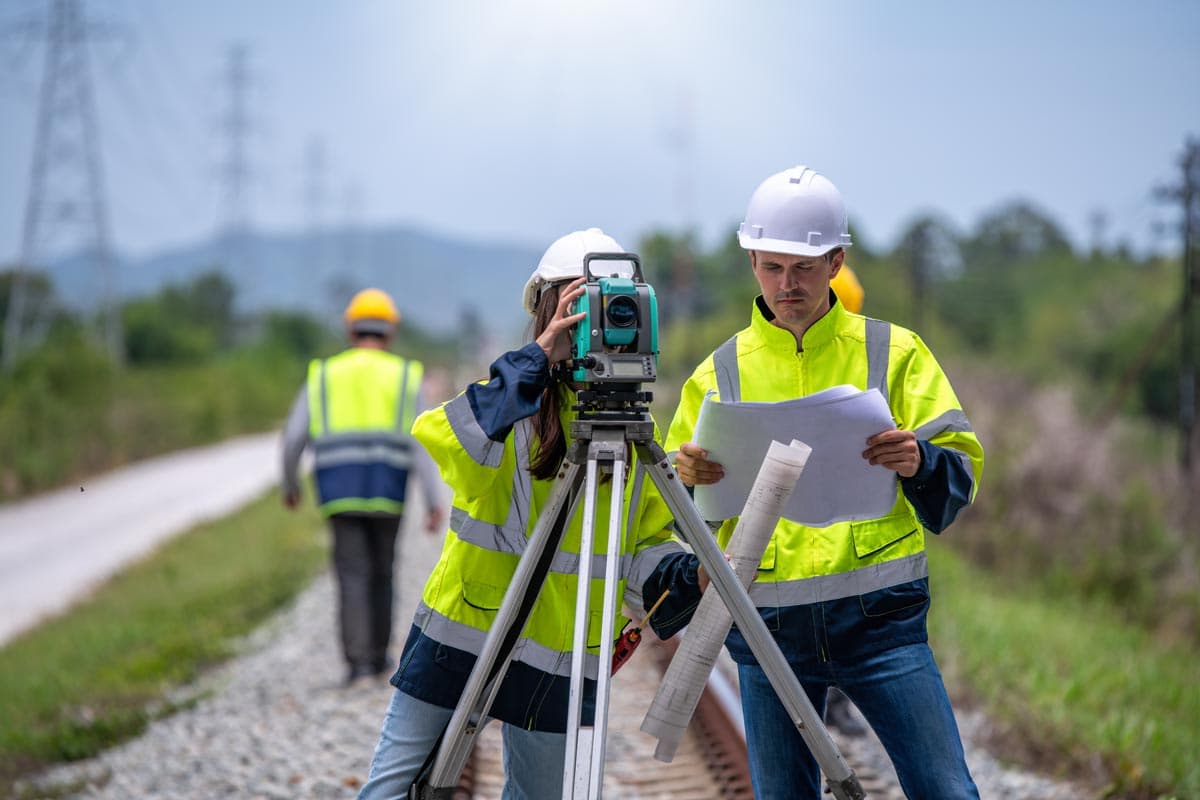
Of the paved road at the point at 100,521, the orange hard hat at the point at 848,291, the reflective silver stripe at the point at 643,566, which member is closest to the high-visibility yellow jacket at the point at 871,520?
the reflective silver stripe at the point at 643,566

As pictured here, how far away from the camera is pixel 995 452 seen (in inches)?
523

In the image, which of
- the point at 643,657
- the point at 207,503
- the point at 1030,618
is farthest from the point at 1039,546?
the point at 207,503

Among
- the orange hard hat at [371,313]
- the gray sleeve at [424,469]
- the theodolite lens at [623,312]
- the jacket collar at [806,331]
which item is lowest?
the gray sleeve at [424,469]

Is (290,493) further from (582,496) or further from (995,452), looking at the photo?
(995,452)

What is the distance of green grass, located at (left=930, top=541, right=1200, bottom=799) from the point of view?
5484mm

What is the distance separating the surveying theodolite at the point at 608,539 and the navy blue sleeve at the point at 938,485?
43 centimetres

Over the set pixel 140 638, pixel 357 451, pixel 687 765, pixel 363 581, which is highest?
pixel 357 451

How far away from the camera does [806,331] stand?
2.88 metres

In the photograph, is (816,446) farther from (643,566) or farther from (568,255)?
(568,255)

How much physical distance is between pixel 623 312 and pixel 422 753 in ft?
3.45

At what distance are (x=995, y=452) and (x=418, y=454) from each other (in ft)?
27.3

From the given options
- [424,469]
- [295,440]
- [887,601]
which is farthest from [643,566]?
[295,440]

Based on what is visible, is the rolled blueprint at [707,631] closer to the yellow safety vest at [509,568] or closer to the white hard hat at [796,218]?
the yellow safety vest at [509,568]

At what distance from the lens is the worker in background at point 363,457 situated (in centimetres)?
646
